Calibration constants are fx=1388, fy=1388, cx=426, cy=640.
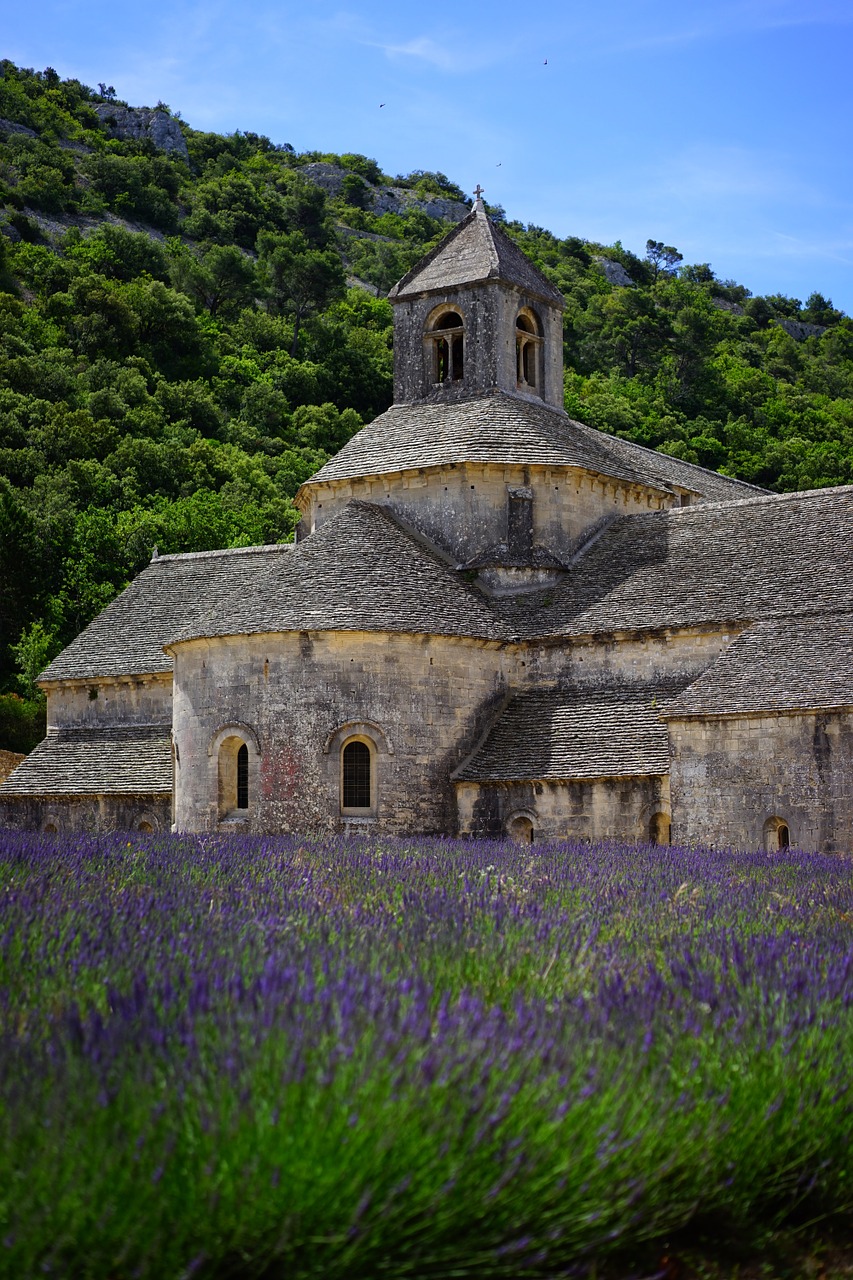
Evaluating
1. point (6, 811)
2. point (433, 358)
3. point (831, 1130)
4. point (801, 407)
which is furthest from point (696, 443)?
point (831, 1130)

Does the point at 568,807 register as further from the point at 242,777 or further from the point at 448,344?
the point at 448,344

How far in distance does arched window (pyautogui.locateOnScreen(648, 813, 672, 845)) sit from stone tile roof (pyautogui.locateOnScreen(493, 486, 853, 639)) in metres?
3.59

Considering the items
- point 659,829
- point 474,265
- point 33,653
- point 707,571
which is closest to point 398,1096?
point 659,829

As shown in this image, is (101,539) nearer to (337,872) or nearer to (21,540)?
(21,540)

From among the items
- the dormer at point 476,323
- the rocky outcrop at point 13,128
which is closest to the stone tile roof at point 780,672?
the dormer at point 476,323

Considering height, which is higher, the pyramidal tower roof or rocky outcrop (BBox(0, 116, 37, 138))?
rocky outcrop (BBox(0, 116, 37, 138))

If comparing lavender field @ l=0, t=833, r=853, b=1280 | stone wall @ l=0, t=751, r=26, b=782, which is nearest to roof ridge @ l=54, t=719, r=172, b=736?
stone wall @ l=0, t=751, r=26, b=782

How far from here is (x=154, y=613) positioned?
33.4 m

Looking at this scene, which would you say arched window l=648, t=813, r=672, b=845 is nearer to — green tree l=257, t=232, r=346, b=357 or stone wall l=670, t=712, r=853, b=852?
stone wall l=670, t=712, r=853, b=852

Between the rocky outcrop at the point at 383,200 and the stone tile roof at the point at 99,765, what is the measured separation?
12630 cm

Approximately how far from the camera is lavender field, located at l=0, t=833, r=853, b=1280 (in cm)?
450

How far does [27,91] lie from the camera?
12838cm

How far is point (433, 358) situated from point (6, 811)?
45.9 ft

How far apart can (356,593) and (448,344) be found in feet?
28.4
